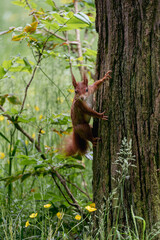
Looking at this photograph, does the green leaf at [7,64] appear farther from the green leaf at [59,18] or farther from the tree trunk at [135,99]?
the tree trunk at [135,99]

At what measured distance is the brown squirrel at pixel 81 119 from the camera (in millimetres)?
1919

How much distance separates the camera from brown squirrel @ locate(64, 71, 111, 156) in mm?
1919

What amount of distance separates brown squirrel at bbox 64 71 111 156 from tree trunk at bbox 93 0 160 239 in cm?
18

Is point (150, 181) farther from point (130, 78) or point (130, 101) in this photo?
point (130, 78)

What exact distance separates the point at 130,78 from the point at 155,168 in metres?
0.48

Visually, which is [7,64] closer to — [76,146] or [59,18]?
[59,18]

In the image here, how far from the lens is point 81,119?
80.4 inches

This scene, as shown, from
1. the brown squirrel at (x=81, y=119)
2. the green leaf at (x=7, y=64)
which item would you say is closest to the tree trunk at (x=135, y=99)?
the brown squirrel at (x=81, y=119)

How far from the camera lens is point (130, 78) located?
5.25 ft

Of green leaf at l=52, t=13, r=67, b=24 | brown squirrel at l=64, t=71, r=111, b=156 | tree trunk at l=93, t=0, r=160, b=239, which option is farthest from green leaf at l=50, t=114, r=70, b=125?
green leaf at l=52, t=13, r=67, b=24

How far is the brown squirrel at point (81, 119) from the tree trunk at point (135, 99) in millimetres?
177

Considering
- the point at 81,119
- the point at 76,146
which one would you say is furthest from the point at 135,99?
the point at 76,146

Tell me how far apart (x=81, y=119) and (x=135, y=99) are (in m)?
0.55

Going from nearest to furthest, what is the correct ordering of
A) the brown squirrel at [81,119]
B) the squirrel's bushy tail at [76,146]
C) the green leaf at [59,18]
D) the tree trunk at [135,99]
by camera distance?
the tree trunk at [135,99], the green leaf at [59,18], the brown squirrel at [81,119], the squirrel's bushy tail at [76,146]
